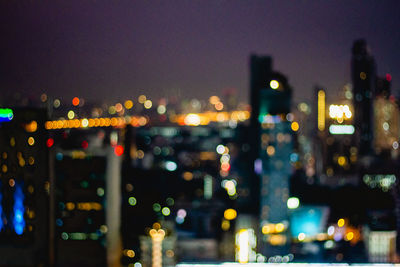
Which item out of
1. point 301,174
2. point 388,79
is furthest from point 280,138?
point 388,79

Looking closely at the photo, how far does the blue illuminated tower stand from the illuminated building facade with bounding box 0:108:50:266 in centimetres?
225

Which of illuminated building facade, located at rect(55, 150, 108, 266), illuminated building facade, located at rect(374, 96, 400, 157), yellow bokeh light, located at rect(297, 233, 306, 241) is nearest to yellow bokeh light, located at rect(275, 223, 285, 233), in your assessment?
yellow bokeh light, located at rect(297, 233, 306, 241)

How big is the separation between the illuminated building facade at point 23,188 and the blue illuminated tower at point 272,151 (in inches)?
88.7

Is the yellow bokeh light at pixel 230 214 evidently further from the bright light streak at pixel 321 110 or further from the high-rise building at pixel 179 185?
the bright light streak at pixel 321 110

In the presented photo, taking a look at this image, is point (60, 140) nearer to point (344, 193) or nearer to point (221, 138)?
point (221, 138)

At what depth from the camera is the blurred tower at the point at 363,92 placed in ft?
14.0

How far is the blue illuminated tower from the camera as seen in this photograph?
203 inches

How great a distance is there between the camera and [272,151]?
6859 millimetres

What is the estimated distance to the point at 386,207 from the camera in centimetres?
622

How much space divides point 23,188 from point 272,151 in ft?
13.6

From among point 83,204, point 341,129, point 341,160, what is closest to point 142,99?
point 83,204

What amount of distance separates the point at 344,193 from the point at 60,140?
3.88 meters

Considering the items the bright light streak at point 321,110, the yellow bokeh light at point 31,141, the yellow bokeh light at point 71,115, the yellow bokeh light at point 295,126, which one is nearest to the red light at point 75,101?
the yellow bokeh light at point 71,115

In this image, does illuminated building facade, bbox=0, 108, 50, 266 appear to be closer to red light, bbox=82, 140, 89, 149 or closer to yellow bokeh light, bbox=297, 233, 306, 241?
red light, bbox=82, 140, 89, 149
